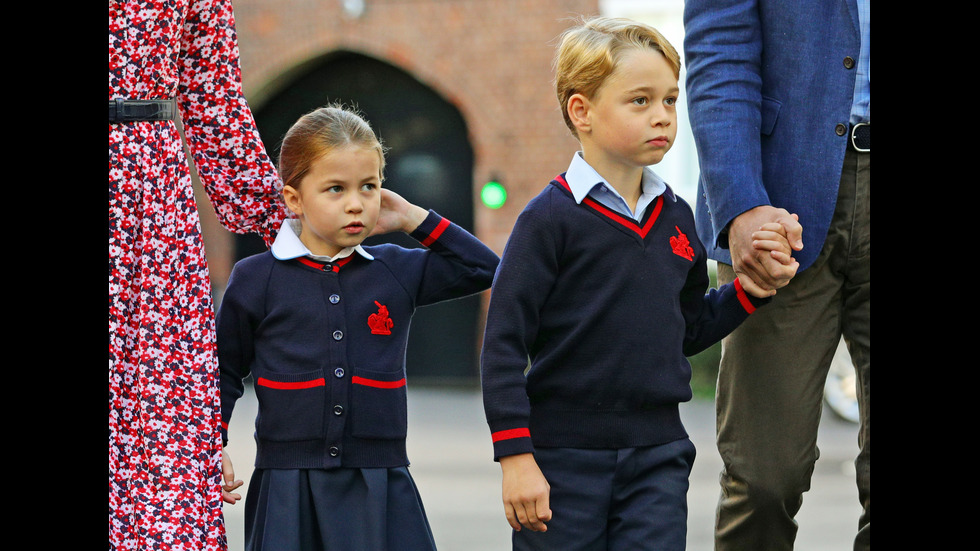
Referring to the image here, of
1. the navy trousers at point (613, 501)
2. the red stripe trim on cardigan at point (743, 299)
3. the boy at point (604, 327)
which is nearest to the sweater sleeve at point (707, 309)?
the red stripe trim on cardigan at point (743, 299)

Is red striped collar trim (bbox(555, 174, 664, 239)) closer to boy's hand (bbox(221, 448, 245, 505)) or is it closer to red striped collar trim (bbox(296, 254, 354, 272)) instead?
red striped collar trim (bbox(296, 254, 354, 272))

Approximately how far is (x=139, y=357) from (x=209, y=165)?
0.54 meters

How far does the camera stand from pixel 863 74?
9.53 ft

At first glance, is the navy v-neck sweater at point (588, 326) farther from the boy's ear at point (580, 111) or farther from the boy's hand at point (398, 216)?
the boy's hand at point (398, 216)

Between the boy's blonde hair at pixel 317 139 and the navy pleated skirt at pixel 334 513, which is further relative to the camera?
the boy's blonde hair at pixel 317 139

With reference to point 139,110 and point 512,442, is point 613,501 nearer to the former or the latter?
point 512,442

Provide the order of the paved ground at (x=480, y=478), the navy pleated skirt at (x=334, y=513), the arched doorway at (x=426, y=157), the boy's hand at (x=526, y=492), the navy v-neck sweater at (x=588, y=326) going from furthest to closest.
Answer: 1. the arched doorway at (x=426, y=157)
2. the paved ground at (x=480, y=478)
3. the navy pleated skirt at (x=334, y=513)
4. the navy v-neck sweater at (x=588, y=326)
5. the boy's hand at (x=526, y=492)

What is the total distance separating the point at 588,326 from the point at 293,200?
81cm

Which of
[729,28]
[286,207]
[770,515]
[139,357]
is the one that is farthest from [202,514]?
[729,28]

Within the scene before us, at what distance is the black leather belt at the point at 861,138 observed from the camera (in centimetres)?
290

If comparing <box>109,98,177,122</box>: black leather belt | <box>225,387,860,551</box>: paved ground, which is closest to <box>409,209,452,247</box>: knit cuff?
<box>109,98,177,122</box>: black leather belt

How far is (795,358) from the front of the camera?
2.95 metres

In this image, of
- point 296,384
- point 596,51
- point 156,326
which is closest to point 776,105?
point 596,51

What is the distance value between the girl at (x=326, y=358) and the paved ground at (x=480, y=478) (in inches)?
94.4
